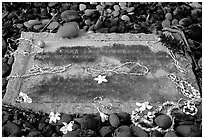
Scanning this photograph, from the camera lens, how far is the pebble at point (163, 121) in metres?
1.87

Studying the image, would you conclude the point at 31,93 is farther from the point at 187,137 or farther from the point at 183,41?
the point at 183,41

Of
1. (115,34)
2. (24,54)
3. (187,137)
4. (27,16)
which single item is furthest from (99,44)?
(187,137)

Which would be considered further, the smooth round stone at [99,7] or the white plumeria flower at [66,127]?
the smooth round stone at [99,7]

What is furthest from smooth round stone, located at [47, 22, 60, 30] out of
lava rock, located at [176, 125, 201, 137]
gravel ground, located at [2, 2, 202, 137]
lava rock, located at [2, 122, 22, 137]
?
lava rock, located at [176, 125, 201, 137]

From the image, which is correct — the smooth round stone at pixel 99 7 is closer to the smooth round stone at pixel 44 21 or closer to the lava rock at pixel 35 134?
the smooth round stone at pixel 44 21

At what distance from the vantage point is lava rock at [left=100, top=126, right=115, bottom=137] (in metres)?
1.83

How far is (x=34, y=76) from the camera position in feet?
7.02

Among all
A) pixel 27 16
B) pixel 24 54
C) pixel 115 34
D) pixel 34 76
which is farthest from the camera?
pixel 27 16

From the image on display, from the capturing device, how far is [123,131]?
1.83 metres

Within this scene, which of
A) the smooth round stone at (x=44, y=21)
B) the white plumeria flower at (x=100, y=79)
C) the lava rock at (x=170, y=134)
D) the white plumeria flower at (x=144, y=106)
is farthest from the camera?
the smooth round stone at (x=44, y=21)

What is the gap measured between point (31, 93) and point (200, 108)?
0.83m

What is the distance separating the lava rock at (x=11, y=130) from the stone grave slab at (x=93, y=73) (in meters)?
0.13

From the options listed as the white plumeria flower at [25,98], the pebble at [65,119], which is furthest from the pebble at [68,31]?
the pebble at [65,119]

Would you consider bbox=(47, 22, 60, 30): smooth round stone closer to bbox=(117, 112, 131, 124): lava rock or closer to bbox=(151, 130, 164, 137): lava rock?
bbox=(117, 112, 131, 124): lava rock
